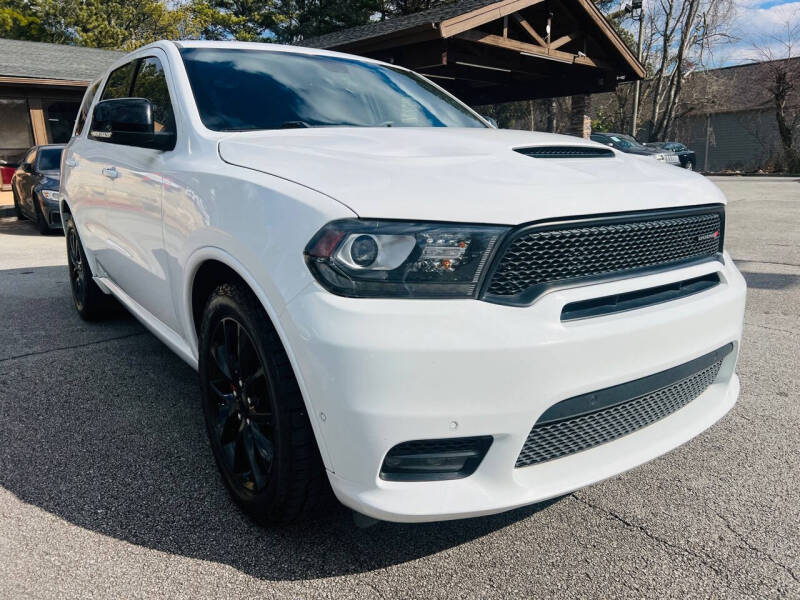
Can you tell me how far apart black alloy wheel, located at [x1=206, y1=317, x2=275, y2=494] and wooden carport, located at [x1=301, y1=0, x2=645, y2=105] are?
928cm

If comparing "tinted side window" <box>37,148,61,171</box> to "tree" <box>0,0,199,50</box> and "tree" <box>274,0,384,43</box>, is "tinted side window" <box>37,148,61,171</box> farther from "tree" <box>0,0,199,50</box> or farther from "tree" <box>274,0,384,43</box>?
"tree" <box>0,0,199,50</box>

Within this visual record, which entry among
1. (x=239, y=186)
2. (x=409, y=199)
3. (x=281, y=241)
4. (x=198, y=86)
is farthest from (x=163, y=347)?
(x=409, y=199)

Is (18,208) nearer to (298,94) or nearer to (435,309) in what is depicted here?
(298,94)

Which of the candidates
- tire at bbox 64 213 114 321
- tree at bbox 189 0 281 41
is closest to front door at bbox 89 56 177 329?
tire at bbox 64 213 114 321

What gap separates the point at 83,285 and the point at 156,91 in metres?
2.02

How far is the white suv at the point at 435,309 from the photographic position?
163cm

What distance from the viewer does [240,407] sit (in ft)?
7.29

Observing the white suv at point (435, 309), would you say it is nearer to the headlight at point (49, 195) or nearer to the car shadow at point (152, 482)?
the car shadow at point (152, 482)

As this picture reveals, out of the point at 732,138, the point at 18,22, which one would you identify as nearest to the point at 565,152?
the point at 732,138

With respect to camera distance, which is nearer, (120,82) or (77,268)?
(120,82)

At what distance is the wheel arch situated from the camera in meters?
1.75

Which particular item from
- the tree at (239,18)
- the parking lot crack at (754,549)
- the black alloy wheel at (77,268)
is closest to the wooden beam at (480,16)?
the black alloy wheel at (77,268)

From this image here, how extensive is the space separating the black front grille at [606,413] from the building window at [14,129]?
19323 mm

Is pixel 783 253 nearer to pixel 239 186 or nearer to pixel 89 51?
pixel 239 186
